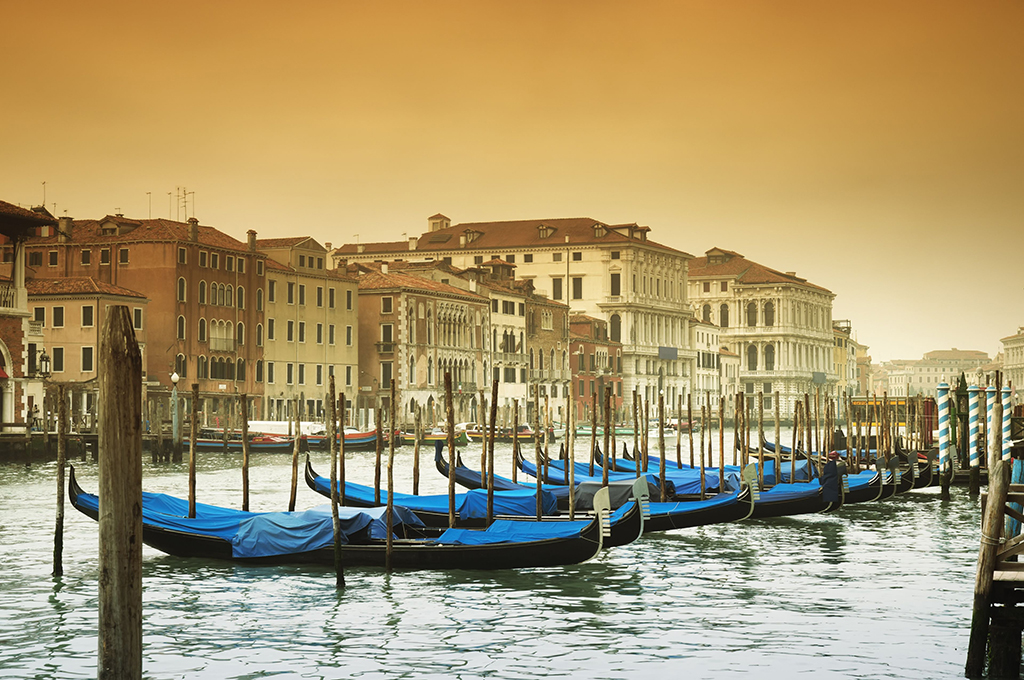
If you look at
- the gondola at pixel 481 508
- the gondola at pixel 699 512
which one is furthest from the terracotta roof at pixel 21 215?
the gondola at pixel 699 512

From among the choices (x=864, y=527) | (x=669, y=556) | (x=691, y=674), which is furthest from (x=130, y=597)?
(x=864, y=527)

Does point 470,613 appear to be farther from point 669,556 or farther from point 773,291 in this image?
point 773,291

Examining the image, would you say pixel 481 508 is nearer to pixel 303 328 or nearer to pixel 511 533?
pixel 511 533

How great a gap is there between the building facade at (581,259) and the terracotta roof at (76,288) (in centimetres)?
2388

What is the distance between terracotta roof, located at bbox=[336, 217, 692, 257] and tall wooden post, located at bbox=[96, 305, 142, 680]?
53.8 meters

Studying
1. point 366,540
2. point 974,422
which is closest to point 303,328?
point 974,422

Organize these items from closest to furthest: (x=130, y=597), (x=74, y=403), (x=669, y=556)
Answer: (x=130, y=597) → (x=669, y=556) → (x=74, y=403)

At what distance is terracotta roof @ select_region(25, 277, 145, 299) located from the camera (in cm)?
3347

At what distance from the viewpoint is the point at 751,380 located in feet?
241

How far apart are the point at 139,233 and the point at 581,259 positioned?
87.4 feet

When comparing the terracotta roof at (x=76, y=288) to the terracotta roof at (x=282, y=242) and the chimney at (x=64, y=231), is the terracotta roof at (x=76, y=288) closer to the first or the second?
the chimney at (x=64, y=231)

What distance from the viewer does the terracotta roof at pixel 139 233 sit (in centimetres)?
3581

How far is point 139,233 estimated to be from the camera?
36125mm

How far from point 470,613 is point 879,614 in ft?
9.59
